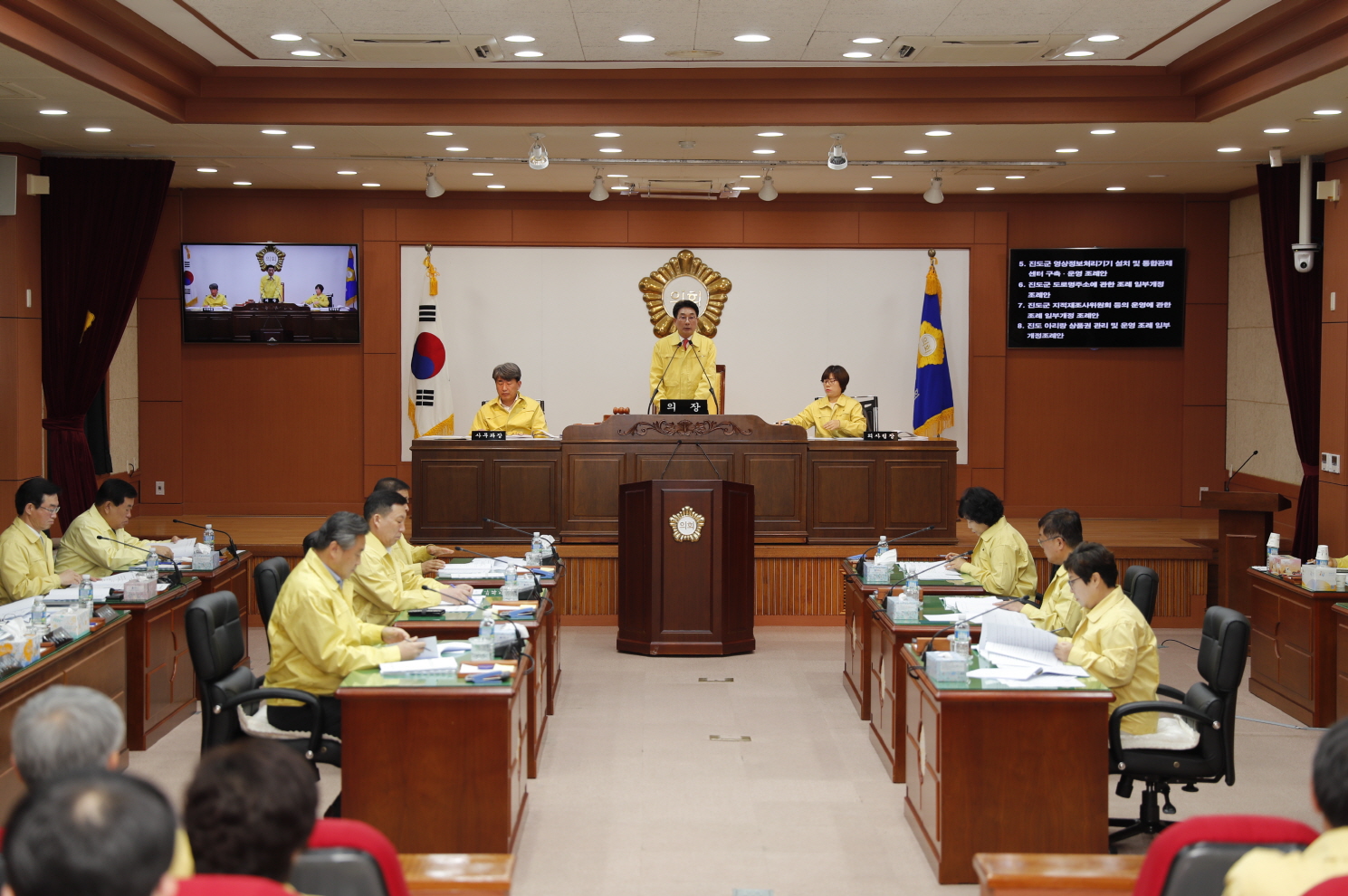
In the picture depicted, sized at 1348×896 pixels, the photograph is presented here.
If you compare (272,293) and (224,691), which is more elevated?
(272,293)

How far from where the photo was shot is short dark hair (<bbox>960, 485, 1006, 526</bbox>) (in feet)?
20.6

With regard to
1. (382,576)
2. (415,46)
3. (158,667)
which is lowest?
(158,667)

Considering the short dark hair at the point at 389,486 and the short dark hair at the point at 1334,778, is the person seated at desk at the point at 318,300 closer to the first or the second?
the short dark hair at the point at 389,486

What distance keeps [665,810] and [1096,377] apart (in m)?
7.42

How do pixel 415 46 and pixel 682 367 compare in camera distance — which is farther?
pixel 682 367

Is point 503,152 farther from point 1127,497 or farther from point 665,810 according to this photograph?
point 1127,497

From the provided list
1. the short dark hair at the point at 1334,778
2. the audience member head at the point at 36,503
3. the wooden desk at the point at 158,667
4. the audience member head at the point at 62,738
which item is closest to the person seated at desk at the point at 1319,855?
the short dark hair at the point at 1334,778

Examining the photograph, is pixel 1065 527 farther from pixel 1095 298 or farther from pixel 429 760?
pixel 1095 298

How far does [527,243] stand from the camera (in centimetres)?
1102

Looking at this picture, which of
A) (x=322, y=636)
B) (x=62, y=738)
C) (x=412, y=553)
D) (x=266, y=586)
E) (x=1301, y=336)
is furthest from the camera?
(x=1301, y=336)

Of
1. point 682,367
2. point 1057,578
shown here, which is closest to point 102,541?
point 682,367

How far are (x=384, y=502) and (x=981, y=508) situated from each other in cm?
302

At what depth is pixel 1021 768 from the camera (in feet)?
13.7

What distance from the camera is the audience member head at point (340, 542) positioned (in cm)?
450
